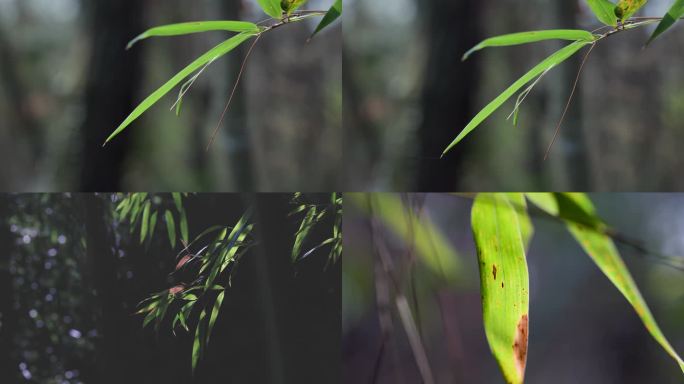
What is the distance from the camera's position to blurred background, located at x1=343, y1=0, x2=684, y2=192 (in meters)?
1.36

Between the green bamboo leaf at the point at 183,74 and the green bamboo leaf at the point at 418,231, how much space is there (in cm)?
32

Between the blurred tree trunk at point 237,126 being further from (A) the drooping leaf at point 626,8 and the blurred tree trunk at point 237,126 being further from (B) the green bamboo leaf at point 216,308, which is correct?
(A) the drooping leaf at point 626,8

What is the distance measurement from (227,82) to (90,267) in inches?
16.0

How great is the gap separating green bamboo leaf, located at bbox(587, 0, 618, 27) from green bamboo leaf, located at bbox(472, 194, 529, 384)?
359 millimetres

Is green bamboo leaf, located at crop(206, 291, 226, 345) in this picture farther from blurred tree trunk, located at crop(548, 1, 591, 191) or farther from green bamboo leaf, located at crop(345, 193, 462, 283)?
blurred tree trunk, located at crop(548, 1, 591, 191)

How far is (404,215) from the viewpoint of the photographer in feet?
4.66

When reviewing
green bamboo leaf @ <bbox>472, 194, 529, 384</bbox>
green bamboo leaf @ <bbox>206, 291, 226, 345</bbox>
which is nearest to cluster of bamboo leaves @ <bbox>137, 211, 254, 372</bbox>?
green bamboo leaf @ <bbox>206, 291, 226, 345</bbox>

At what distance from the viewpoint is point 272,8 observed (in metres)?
1.37

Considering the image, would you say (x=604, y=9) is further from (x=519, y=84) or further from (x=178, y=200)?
(x=178, y=200)

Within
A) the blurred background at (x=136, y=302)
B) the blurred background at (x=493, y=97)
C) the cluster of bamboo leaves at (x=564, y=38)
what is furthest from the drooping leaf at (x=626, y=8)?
the blurred background at (x=136, y=302)

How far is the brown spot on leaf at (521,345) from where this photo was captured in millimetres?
1261

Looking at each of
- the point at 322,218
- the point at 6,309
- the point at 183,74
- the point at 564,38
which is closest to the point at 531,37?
the point at 564,38

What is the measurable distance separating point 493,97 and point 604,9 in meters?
0.25

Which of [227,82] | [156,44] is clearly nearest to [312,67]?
[227,82]
